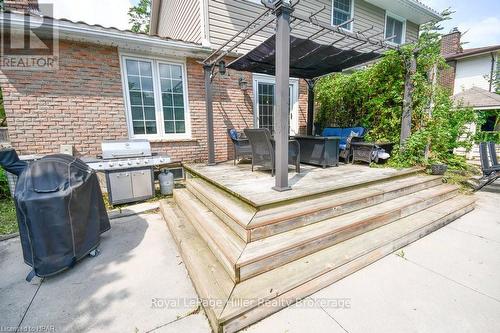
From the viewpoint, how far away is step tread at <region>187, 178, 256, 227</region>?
235 cm

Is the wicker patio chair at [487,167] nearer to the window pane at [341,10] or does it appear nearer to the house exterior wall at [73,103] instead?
the window pane at [341,10]

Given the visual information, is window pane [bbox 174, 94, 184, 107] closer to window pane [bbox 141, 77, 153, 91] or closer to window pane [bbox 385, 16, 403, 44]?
window pane [bbox 141, 77, 153, 91]

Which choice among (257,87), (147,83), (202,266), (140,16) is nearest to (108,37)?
(147,83)

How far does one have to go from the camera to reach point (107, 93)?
4645mm

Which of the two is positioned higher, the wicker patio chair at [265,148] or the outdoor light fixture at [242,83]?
the outdoor light fixture at [242,83]

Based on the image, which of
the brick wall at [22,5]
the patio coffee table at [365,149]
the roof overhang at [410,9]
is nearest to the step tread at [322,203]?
the patio coffee table at [365,149]

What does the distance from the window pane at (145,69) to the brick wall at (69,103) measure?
47 cm

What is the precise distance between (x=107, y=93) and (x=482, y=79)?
1833 cm

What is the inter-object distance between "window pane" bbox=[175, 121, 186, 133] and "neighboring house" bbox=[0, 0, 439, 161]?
0.02m

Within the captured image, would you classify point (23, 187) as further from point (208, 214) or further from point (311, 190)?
point (311, 190)

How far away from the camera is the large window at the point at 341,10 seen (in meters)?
7.24

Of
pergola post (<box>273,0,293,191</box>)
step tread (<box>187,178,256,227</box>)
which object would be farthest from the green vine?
step tread (<box>187,178,256,227</box>)

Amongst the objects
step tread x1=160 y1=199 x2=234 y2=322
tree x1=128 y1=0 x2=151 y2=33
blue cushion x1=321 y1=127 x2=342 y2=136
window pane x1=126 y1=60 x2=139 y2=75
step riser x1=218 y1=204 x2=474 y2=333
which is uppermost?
tree x1=128 y1=0 x2=151 y2=33
